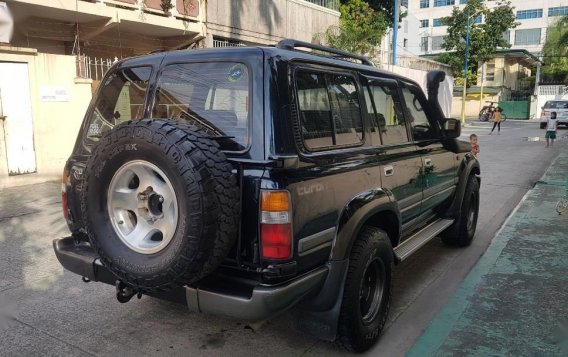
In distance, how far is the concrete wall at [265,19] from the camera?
13008 millimetres

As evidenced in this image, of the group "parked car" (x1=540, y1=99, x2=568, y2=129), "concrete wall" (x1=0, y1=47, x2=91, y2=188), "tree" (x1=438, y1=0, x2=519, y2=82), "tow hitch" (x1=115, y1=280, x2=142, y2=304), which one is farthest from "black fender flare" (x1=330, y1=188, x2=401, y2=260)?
"tree" (x1=438, y1=0, x2=519, y2=82)

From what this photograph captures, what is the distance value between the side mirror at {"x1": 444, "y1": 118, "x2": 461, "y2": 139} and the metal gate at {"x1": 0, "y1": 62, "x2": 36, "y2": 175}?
7670 millimetres

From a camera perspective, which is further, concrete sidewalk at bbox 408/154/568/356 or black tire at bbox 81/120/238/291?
concrete sidewalk at bbox 408/154/568/356

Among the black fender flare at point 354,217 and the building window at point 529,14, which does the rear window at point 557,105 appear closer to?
the black fender flare at point 354,217

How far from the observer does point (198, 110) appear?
2.92 metres

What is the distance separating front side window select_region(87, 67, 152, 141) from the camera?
3.22 m

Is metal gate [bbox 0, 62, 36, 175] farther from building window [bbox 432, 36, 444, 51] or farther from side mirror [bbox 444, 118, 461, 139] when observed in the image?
building window [bbox 432, 36, 444, 51]

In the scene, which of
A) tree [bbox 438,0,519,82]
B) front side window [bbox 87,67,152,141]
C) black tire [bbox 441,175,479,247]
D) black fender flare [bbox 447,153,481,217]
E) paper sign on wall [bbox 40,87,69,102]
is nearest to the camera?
front side window [bbox 87,67,152,141]

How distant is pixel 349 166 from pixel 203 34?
415 inches

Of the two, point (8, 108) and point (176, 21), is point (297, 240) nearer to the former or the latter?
point (8, 108)

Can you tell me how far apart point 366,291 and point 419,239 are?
1.08 m

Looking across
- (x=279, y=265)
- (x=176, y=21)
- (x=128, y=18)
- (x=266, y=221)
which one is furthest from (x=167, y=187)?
(x=176, y=21)

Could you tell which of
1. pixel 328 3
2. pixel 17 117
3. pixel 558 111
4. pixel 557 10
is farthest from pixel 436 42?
pixel 17 117

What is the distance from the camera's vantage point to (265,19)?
14.5 meters
